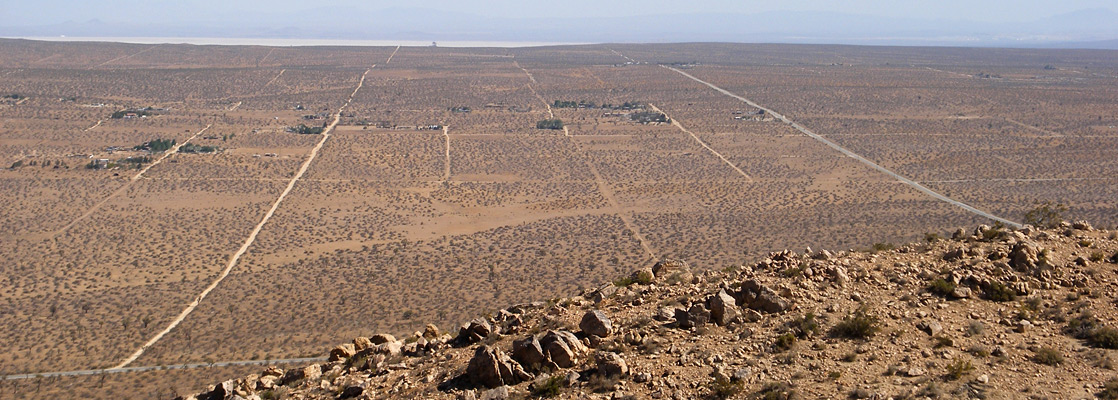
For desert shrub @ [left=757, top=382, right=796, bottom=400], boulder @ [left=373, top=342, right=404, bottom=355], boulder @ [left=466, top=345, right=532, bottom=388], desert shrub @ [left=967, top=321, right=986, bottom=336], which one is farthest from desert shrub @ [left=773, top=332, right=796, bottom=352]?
boulder @ [left=373, top=342, right=404, bottom=355]

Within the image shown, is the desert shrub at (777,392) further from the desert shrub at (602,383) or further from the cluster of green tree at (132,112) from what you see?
the cluster of green tree at (132,112)

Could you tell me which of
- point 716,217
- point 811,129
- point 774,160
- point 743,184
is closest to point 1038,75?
point 811,129

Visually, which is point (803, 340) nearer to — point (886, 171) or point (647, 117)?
point (886, 171)

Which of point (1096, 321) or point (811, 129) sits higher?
point (1096, 321)

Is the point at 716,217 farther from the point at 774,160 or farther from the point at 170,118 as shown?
the point at 170,118

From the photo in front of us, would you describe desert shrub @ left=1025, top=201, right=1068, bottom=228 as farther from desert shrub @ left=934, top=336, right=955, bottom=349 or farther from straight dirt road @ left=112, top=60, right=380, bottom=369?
straight dirt road @ left=112, top=60, right=380, bottom=369
